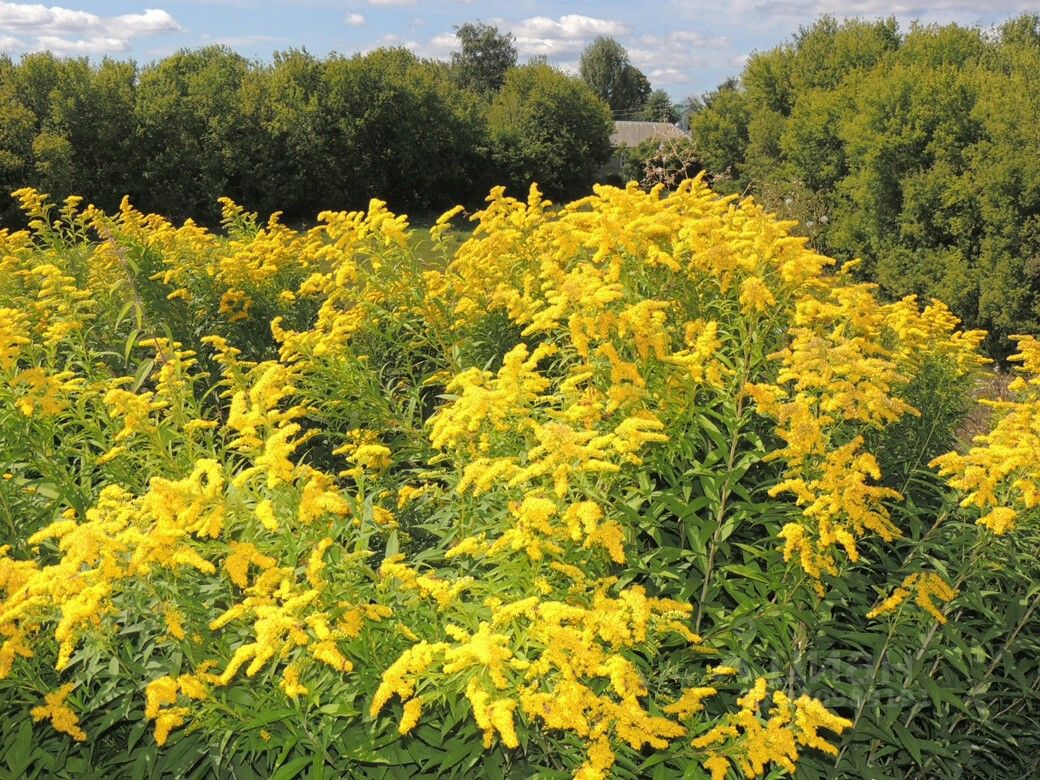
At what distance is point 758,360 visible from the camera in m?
3.09

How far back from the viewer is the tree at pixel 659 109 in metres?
62.3

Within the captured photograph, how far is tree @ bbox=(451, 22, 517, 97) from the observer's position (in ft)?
193

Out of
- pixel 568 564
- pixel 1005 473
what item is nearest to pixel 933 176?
pixel 1005 473

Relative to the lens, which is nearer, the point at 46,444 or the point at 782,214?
the point at 46,444

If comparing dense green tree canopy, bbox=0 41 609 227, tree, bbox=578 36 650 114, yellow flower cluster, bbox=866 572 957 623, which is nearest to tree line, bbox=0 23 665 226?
dense green tree canopy, bbox=0 41 609 227

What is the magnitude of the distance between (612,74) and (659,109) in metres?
8.45

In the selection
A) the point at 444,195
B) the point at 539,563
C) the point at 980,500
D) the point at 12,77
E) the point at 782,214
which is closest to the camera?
the point at 539,563

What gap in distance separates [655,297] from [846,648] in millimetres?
1606

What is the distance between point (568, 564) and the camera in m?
2.59

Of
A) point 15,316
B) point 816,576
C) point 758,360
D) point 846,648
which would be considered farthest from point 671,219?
point 15,316

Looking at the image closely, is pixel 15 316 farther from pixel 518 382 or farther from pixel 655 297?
pixel 655 297

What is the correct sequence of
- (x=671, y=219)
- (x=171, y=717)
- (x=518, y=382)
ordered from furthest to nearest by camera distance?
(x=671, y=219) < (x=518, y=382) < (x=171, y=717)

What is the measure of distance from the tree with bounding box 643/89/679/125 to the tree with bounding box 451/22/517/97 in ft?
38.9

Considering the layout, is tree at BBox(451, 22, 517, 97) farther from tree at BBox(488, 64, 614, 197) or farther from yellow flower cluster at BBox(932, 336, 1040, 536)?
yellow flower cluster at BBox(932, 336, 1040, 536)
